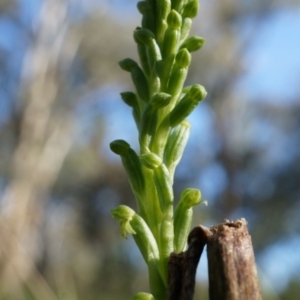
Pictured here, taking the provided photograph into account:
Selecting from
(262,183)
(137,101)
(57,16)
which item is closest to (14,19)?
(57,16)

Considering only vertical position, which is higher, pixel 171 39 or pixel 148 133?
pixel 171 39

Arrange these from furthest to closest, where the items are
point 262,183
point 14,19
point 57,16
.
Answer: point 262,183
point 14,19
point 57,16

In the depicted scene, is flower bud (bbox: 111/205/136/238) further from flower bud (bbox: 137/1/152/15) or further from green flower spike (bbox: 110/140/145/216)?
flower bud (bbox: 137/1/152/15)

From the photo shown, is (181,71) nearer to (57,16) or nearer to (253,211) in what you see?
(57,16)

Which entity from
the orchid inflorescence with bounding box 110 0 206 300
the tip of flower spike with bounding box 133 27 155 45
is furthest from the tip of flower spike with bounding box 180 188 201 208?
the tip of flower spike with bounding box 133 27 155 45

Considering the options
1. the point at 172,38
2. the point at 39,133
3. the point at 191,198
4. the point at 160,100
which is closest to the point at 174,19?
the point at 172,38

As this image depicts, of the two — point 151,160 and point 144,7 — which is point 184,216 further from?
point 144,7

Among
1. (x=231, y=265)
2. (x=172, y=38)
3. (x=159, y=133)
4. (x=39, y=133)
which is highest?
(x=39, y=133)
